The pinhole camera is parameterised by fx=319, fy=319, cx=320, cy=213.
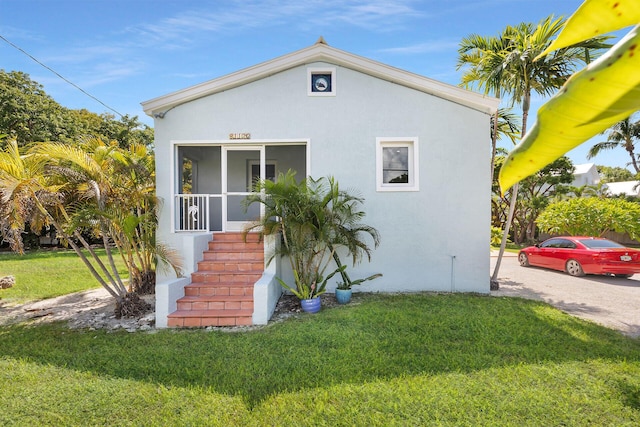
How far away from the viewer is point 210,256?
757cm

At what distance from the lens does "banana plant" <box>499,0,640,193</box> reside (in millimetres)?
417

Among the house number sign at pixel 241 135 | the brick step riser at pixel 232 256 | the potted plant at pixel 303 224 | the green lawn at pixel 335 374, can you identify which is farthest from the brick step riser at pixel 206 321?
the house number sign at pixel 241 135

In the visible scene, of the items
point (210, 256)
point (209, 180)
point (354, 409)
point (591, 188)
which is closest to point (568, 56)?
point (354, 409)

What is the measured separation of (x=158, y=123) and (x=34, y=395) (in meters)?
6.11

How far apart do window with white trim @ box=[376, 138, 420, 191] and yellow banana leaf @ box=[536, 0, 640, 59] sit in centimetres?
746

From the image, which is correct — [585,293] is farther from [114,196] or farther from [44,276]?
[44,276]

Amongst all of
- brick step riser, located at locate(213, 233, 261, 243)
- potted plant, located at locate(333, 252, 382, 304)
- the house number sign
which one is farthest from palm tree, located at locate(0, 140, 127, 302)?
potted plant, located at locate(333, 252, 382, 304)

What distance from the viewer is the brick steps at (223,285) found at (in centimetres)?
600

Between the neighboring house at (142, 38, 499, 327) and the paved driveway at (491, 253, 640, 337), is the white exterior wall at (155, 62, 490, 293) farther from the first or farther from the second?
the paved driveway at (491, 253, 640, 337)

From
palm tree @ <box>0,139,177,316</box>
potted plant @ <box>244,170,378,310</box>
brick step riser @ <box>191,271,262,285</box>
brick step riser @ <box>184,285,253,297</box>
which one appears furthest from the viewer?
brick step riser @ <box>191,271,262,285</box>

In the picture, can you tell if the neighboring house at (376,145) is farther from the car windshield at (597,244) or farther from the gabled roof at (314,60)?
the car windshield at (597,244)

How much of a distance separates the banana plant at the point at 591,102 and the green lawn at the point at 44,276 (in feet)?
35.4

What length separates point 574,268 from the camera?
10.4 m

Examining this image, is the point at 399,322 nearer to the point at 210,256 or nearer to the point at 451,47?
the point at 210,256
